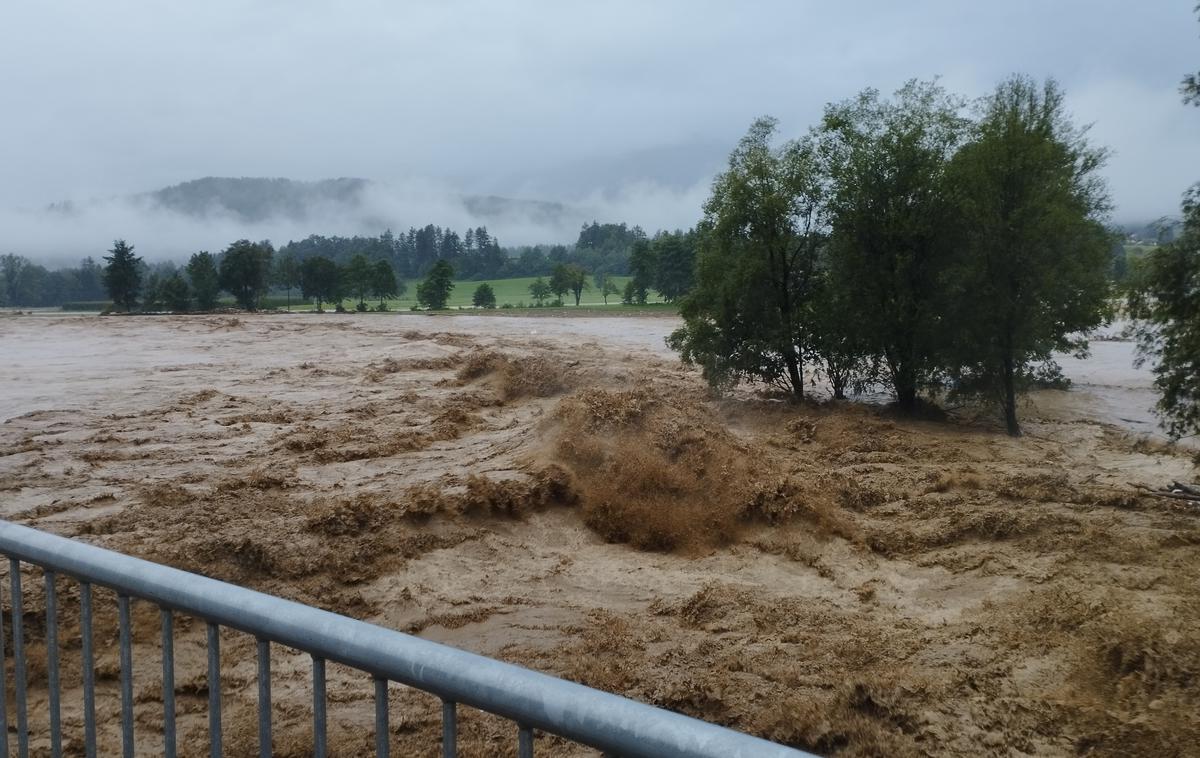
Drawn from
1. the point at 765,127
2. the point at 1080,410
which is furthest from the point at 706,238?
the point at 1080,410

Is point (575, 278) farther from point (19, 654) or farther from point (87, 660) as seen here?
point (87, 660)

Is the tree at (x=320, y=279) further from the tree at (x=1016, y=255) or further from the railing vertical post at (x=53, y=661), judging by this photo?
the railing vertical post at (x=53, y=661)

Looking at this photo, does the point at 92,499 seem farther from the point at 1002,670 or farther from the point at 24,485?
the point at 1002,670

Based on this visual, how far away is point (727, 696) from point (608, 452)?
5924 millimetres

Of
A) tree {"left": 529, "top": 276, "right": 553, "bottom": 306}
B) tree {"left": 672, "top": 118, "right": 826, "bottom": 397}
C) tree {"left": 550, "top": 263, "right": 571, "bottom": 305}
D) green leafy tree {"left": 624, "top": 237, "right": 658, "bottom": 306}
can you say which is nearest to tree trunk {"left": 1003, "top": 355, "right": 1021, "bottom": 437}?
tree {"left": 672, "top": 118, "right": 826, "bottom": 397}

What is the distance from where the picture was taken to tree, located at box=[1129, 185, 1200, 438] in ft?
35.6

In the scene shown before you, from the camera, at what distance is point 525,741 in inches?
66.6

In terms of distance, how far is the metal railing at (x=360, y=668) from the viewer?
152cm

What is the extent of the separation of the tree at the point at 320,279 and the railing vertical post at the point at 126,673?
9282 cm

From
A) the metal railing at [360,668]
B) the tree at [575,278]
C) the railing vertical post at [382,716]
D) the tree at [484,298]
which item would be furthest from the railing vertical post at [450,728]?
the tree at [484,298]

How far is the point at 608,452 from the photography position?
12.2 meters

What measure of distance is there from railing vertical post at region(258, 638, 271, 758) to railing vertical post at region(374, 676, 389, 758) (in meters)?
0.29

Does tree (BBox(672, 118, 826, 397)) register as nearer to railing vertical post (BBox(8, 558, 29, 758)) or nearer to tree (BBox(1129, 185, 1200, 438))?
tree (BBox(1129, 185, 1200, 438))

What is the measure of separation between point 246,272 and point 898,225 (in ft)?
237
